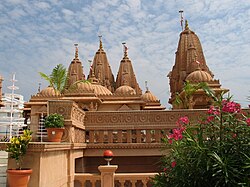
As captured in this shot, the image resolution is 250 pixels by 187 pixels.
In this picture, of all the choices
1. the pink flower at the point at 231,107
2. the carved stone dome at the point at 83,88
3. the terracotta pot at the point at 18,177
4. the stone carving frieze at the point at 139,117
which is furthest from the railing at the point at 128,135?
the carved stone dome at the point at 83,88

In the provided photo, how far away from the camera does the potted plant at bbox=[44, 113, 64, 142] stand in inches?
258

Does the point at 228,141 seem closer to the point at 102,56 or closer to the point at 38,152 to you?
the point at 38,152

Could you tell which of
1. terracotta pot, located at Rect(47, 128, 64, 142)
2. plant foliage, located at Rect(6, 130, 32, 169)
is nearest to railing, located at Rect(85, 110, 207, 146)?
terracotta pot, located at Rect(47, 128, 64, 142)

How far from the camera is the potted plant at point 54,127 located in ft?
21.5

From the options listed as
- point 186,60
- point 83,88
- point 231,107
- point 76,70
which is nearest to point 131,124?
point 231,107

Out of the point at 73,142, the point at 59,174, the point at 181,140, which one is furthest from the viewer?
→ the point at 73,142

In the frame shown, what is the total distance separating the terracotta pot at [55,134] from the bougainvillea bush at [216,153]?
3.71 meters

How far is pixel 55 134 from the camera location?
262 inches

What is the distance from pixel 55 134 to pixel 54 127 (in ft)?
0.63

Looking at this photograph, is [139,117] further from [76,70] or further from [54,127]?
[76,70]

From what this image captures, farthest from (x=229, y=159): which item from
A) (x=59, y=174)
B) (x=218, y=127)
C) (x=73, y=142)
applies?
(x=73, y=142)

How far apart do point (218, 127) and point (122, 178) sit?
345 centimetres

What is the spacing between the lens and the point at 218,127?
11.5 ft

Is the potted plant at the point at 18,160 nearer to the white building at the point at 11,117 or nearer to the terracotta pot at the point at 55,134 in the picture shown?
the terracotta pot at the point at 55,134
